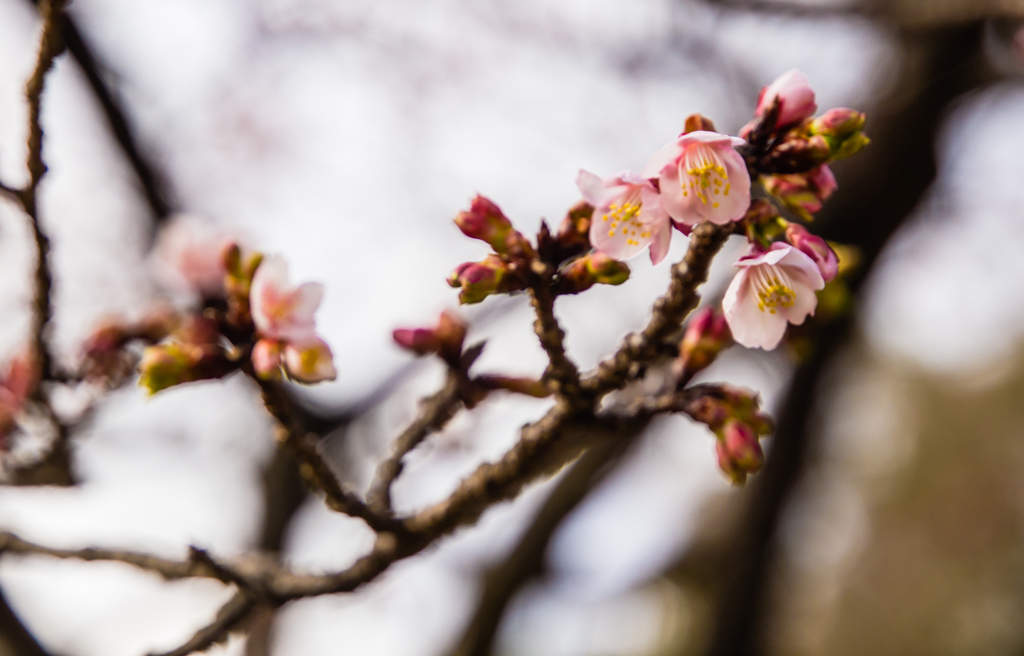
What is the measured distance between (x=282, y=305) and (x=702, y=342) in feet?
2.10

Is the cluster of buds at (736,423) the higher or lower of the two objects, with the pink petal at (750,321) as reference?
lower

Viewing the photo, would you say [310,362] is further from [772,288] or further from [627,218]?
[772,288]

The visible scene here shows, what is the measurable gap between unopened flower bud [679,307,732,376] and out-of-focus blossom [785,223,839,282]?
202 millimetres

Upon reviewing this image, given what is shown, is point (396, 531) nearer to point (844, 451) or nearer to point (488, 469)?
point (488, 469)

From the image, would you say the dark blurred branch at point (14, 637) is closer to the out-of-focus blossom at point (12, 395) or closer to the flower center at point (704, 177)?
the out-of-focus blossom at point (12, 395)

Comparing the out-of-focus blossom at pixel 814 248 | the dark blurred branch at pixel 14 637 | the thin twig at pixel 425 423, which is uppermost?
the out-of-focus blossom at pixel 814 248

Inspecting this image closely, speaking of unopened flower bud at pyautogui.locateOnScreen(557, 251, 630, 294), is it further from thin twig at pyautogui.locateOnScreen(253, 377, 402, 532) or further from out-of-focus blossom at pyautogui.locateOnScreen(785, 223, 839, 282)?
thin twig at pyautogui.locateOnScreen(253, 377, 402, 532)

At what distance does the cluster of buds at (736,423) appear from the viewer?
83 cm

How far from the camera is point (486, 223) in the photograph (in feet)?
2.47

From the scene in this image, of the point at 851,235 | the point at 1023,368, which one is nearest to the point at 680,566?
the point at 851,235

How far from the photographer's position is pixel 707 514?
19.9 feet

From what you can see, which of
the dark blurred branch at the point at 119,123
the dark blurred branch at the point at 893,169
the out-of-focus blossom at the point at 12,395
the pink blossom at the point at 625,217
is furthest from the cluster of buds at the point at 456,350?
the dark blurred branch at the point at 893,169

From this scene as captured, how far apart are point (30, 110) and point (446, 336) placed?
66 centimetres

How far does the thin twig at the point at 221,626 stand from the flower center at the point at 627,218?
2.65ft
